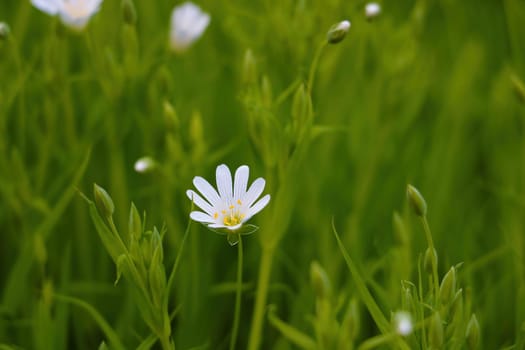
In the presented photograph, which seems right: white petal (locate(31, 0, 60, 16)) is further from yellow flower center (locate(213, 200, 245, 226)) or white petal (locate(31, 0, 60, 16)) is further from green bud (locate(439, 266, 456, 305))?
green bud (locate(439, 266, 456, 305))

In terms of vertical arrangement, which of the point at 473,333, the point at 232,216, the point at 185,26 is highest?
the point at 185,26

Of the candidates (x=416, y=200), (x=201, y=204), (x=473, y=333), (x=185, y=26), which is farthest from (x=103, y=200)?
(x=185, y=26)

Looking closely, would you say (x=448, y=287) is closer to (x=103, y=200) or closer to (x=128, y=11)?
(x=103, y=200)

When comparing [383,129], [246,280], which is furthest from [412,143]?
[246,280]

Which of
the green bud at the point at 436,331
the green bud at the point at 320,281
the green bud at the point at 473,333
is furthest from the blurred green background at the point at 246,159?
the green bud at the point at 320,281

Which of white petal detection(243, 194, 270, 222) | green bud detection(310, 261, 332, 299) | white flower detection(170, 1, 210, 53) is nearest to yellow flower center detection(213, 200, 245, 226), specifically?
white petal detection(243, 194, 270, 222)

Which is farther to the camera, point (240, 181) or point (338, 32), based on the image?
point (338, 32)

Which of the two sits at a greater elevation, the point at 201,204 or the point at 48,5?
the point at 48,5
